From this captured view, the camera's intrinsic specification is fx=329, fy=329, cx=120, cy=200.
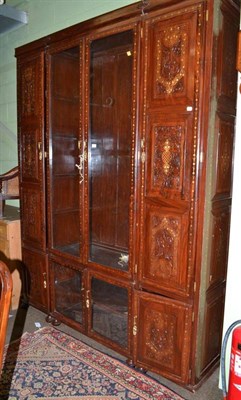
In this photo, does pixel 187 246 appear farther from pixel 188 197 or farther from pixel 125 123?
pixel 125 123

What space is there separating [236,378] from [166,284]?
1.95 feet

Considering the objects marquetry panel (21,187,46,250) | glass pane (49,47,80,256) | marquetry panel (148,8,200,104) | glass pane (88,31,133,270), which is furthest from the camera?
marquetry panel (21,187,46,250)

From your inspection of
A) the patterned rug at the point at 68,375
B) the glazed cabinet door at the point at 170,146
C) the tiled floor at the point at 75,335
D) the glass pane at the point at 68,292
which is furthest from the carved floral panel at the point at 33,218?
the glazed cabinet door at the point at 170,146

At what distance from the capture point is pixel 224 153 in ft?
6.41

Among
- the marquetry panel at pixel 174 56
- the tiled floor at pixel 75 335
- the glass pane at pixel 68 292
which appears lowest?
the tiled floor at pixel 75 335

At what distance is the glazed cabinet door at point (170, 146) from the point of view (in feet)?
5.72

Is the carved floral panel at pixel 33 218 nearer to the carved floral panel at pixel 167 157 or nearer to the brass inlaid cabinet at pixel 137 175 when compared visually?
the brass inlaid cabinet at pixel 137 175

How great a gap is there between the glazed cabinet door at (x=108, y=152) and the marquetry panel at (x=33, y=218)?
520mm

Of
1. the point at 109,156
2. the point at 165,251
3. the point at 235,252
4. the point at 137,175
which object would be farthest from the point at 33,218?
the point at 235,252

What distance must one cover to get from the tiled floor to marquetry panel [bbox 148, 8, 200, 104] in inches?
66.7

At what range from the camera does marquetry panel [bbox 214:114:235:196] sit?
1875 millimetres

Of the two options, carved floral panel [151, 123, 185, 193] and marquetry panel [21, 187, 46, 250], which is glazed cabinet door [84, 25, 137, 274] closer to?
carved floral panel [151, 123, 185, 193]

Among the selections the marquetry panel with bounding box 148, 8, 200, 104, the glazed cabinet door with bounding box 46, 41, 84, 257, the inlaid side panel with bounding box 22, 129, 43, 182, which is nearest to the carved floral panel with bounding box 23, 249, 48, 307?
the glazed cabinet door with bounding box 46, 41, 84, 257

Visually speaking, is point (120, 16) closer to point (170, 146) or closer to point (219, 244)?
point (170, 146)
